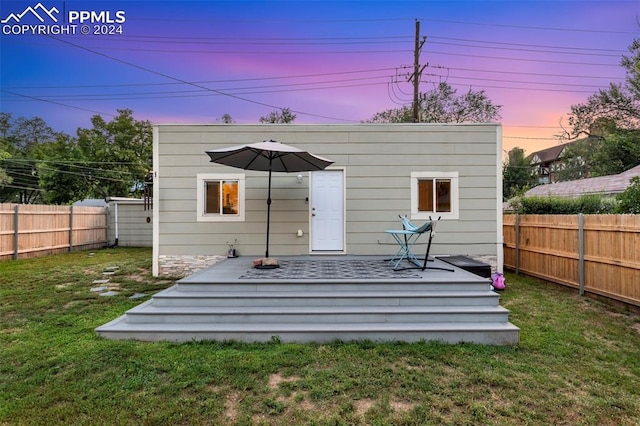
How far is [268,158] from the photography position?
521 centimetres

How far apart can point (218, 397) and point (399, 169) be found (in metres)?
5.52

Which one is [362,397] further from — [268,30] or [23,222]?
[268,30]

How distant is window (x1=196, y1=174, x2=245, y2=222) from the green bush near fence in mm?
7090

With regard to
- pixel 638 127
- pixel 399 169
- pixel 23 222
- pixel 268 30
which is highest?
pixel 268 30

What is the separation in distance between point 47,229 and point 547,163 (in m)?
43.5

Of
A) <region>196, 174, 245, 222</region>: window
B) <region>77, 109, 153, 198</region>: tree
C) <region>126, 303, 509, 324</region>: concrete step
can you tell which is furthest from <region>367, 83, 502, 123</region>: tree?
<region>77, 109, 153, 198</region>: tree

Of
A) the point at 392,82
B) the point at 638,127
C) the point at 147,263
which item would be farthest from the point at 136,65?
the point at 638,127

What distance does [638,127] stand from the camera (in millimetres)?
17031

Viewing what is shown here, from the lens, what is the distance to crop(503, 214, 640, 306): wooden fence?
462 centimetres

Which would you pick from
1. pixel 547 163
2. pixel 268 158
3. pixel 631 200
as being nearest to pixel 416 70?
pixel 631 200

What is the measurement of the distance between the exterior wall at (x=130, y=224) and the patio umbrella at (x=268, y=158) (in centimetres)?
879

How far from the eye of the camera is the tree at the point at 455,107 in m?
18.2

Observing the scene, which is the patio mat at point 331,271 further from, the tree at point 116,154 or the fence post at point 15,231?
the tree at point 116,154

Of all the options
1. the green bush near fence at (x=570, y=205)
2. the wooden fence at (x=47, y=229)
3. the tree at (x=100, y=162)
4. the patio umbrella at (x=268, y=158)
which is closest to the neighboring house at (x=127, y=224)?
the wooden fence at (x=47, y=229)
